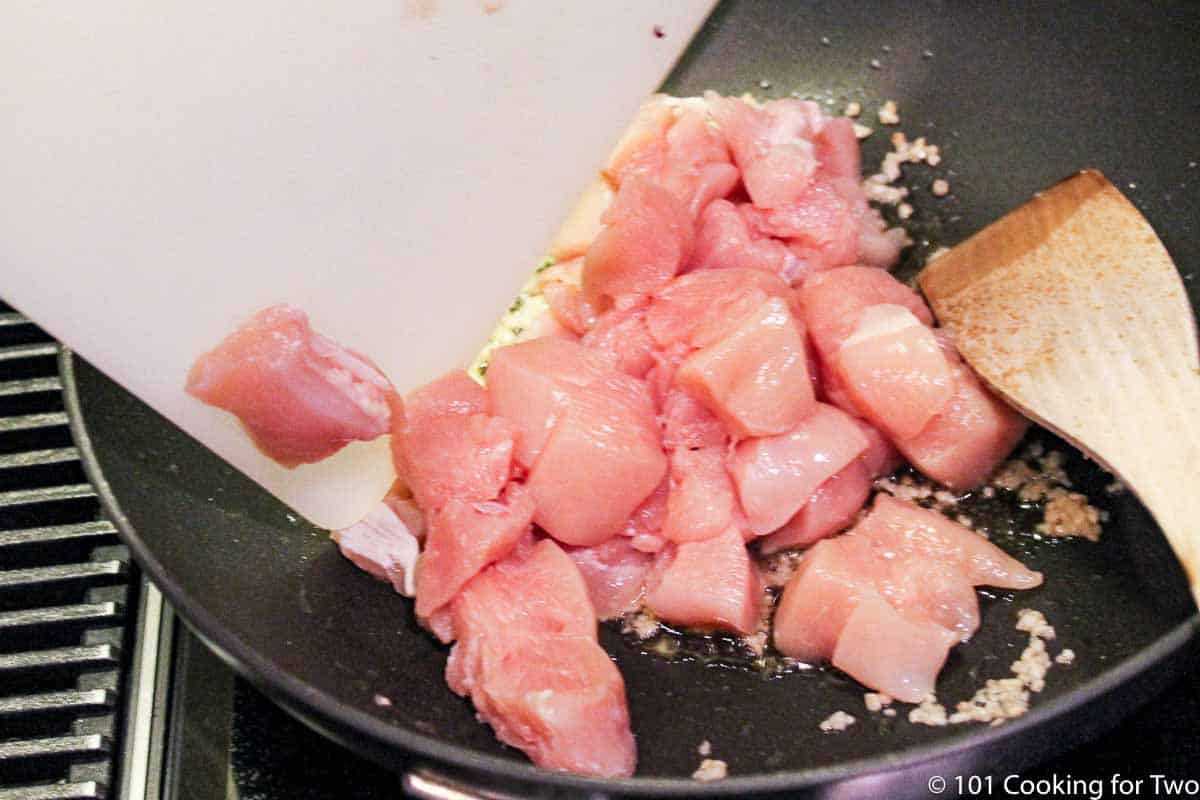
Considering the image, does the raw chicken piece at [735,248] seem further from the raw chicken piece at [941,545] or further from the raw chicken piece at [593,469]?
the raw chicken piece at [941,545]

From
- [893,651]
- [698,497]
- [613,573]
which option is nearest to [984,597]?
[893,651]

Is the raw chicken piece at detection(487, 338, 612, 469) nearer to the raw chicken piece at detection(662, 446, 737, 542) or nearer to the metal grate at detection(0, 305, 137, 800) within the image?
the raw chicken piece at detection(662, 446, 737, 542)

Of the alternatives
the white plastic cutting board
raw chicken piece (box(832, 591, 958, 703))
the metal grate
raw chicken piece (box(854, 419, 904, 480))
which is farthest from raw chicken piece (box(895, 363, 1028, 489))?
the metal grate

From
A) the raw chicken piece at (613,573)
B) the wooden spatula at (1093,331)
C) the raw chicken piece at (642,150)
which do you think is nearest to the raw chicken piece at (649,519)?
the raw chicken piece at (613,573)

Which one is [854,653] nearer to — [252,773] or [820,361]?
[820,361]

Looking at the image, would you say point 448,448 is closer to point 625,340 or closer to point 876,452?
point 625,340
